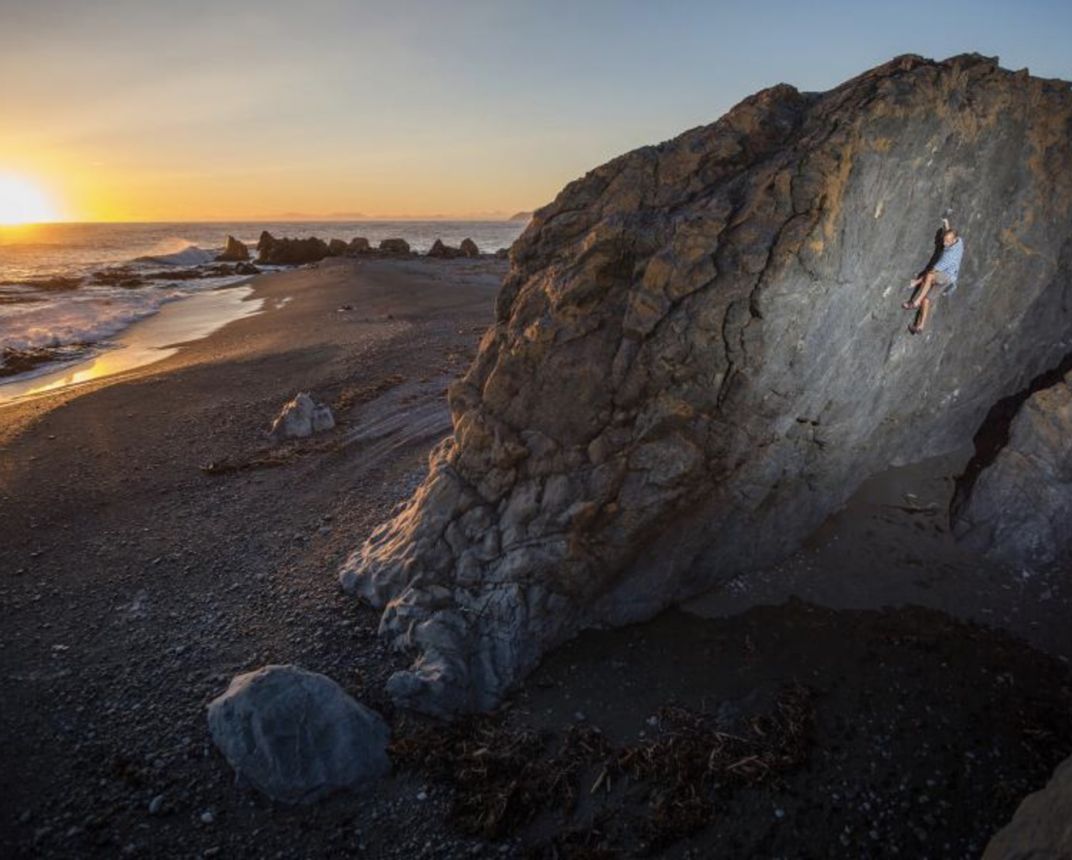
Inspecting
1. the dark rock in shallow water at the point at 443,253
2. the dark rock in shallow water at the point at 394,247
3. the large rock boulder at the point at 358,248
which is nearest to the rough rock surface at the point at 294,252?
the large rock boulder at the point at 358,248

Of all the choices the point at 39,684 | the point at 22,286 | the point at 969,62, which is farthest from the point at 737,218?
the point at 22,286

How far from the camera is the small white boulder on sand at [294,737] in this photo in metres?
6.85

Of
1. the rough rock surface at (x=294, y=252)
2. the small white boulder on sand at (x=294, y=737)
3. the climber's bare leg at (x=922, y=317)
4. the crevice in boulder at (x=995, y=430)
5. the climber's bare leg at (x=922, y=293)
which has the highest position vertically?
the rough rock surface at (x=294, y=252)

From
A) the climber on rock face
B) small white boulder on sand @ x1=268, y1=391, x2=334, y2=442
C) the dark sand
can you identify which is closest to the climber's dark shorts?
the climber on rock face

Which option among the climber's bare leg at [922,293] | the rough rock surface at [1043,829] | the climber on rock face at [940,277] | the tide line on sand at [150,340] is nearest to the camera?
the rough rock surface at [1043,829]

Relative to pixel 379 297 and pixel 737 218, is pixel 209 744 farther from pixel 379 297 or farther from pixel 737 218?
pixel 379 297

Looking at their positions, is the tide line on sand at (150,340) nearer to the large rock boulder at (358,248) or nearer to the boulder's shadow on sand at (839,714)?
the boulder's shadow on sand at (839,714)

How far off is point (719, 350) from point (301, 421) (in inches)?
483

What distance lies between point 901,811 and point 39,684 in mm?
11012

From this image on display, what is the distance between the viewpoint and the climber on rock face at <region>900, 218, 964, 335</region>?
852cm

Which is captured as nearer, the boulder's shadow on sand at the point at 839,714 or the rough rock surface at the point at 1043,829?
the rough rock surface at the point at 1043,829

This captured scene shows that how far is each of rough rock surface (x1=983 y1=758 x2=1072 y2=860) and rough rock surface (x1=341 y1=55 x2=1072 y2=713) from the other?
15.1 feet

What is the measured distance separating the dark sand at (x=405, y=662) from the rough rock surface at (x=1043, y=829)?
1.75m

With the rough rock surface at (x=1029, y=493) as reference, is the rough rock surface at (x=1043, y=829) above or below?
below
